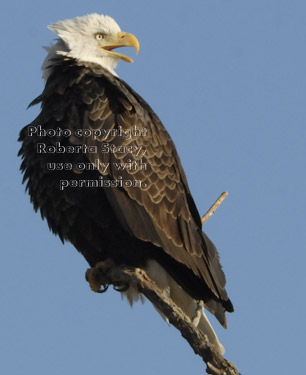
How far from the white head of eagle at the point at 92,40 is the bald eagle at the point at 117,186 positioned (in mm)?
343

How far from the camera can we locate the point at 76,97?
23.6 ft

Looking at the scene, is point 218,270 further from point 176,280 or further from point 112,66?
point 112,66

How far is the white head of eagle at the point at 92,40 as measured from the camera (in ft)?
25.8

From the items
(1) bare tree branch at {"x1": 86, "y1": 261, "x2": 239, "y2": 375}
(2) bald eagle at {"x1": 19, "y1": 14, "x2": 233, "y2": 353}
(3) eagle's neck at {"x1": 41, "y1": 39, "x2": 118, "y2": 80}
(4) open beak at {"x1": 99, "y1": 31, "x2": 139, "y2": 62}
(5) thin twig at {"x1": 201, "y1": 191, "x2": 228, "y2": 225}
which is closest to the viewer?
(1) bare tree branch at {"x1": 86, "y1": 261, "x2": 239, "y2": 375}

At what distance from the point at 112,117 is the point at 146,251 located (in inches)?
42.8

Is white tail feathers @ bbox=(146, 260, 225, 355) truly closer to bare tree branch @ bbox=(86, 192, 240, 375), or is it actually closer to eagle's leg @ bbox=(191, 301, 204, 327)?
eagle's leg @ bbox=(191, 301, 204, 327)

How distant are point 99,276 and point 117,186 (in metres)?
0.80

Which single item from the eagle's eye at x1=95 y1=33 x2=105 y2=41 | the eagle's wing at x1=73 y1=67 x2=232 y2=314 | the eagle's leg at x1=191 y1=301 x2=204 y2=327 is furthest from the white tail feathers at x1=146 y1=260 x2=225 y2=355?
the eagle's eye at x1=95 y1=33 x2=105 y2=41

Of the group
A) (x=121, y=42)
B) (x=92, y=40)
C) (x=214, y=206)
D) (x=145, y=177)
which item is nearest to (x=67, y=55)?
(x=92, y=40)

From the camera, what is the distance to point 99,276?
285 inches

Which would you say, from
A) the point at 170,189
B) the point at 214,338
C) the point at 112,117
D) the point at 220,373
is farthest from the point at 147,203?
the point at 220,373

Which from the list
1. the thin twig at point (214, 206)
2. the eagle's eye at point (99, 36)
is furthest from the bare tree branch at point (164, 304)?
the eagle's eye at point (99, 36)

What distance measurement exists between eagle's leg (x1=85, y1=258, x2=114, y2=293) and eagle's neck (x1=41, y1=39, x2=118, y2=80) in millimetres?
1692

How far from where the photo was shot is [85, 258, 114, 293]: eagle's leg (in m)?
7.15
